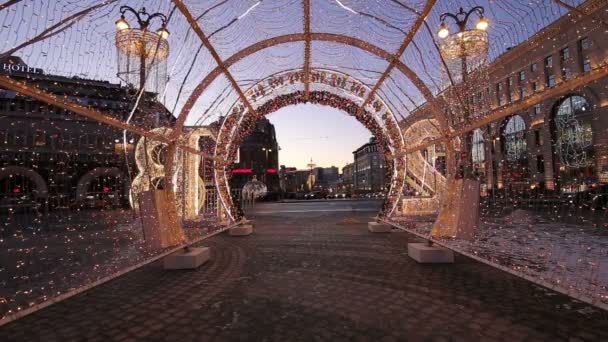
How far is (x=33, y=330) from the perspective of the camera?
315cm

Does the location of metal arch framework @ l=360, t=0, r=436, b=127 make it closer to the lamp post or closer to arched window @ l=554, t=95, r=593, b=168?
the lamp post

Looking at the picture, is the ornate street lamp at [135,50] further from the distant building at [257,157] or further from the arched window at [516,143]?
the distant building at [257,157]

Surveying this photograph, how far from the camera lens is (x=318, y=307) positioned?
3547 mm

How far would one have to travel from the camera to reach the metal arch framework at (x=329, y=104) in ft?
30.1

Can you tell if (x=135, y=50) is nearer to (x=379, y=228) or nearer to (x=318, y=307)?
(x=379, y=228)

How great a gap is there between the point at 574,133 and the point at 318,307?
105 feet

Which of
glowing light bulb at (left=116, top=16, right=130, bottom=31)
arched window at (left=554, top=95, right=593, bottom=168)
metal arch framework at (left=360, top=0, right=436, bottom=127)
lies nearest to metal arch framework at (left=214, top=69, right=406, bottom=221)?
metal arch framework at (left=360, top=0, right=436, bottom=127)

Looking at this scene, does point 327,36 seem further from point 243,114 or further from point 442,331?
point 442,331

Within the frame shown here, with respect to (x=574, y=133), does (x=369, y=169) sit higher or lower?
higher

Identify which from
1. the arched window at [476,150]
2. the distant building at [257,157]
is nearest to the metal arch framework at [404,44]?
the arched window at [476,150]

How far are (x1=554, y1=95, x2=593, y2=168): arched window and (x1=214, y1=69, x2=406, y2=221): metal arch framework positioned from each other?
20.1 metres

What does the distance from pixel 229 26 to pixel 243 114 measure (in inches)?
157

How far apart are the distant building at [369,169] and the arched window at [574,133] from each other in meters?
57.1

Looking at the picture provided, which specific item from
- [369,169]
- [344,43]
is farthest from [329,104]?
[369,169]
